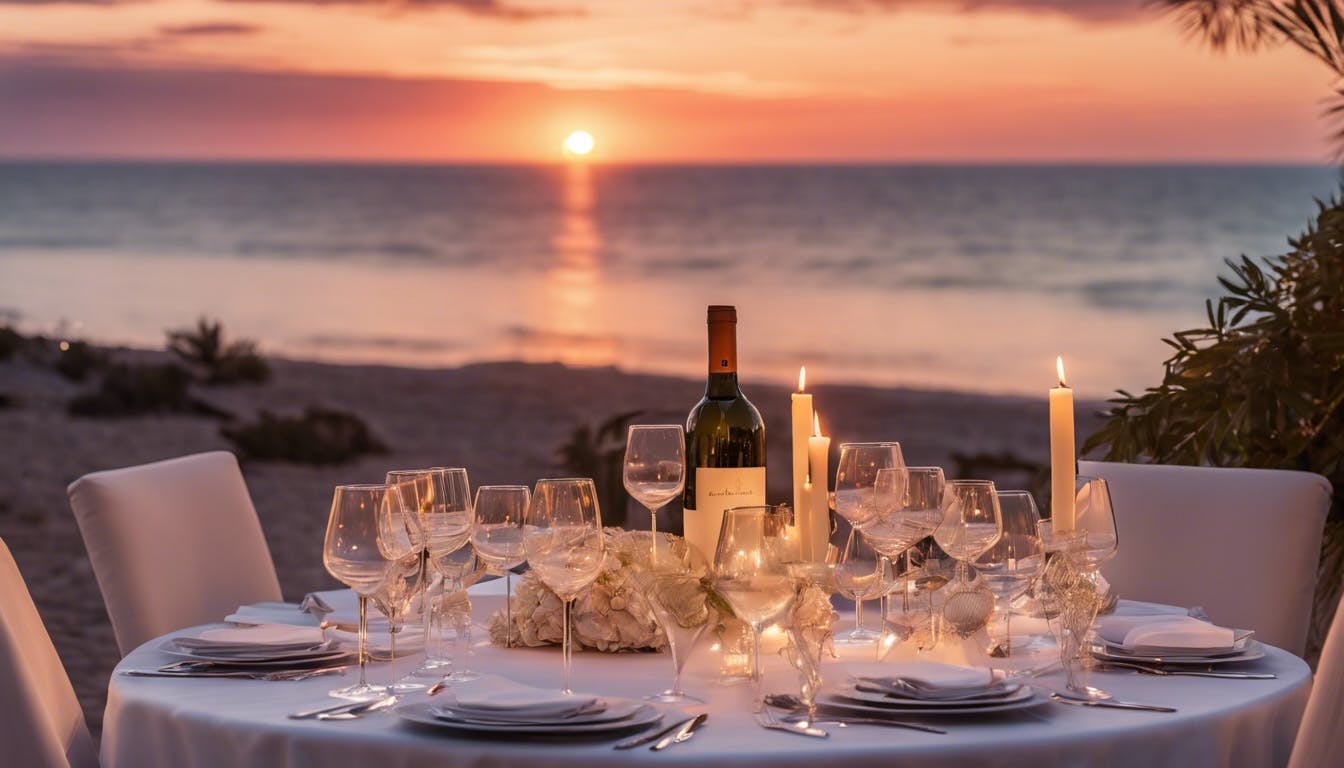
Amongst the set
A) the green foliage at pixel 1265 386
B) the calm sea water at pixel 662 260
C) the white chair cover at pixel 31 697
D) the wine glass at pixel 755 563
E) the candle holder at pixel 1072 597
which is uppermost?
the calm sea water at pixel 662 260

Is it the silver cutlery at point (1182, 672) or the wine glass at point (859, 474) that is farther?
the wine glass at point (859, 474)

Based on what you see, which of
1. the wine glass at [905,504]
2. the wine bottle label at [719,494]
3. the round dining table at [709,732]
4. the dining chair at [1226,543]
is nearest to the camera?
the round dining table at [709,732]

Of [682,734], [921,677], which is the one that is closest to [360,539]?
[682,734]

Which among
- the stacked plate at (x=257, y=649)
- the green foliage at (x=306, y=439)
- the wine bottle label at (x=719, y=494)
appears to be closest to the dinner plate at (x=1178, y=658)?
the wine bottle label at (x=719, y=494)

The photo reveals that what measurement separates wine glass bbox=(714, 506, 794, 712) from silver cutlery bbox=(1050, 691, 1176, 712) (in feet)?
1.31

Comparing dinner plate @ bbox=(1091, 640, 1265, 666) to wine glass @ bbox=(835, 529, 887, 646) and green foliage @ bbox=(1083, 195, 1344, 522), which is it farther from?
green foliage @ bbox=(1083, 195, 1344, 522)

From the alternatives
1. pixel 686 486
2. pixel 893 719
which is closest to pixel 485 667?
pixel 686 486

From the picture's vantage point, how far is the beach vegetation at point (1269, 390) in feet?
13.8

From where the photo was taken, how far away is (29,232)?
29.5 m

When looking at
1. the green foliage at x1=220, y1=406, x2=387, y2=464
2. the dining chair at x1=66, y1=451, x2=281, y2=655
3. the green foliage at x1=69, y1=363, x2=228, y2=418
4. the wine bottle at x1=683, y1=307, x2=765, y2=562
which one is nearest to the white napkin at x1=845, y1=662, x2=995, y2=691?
the wine bottle at x1=683, y1=307, x2=765, y2=562

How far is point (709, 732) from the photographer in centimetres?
176

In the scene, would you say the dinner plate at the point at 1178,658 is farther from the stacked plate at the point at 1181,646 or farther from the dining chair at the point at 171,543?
the dining chair at the point at 171,543

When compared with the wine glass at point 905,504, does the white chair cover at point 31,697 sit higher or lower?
lower

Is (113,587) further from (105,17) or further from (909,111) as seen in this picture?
(105,17)
